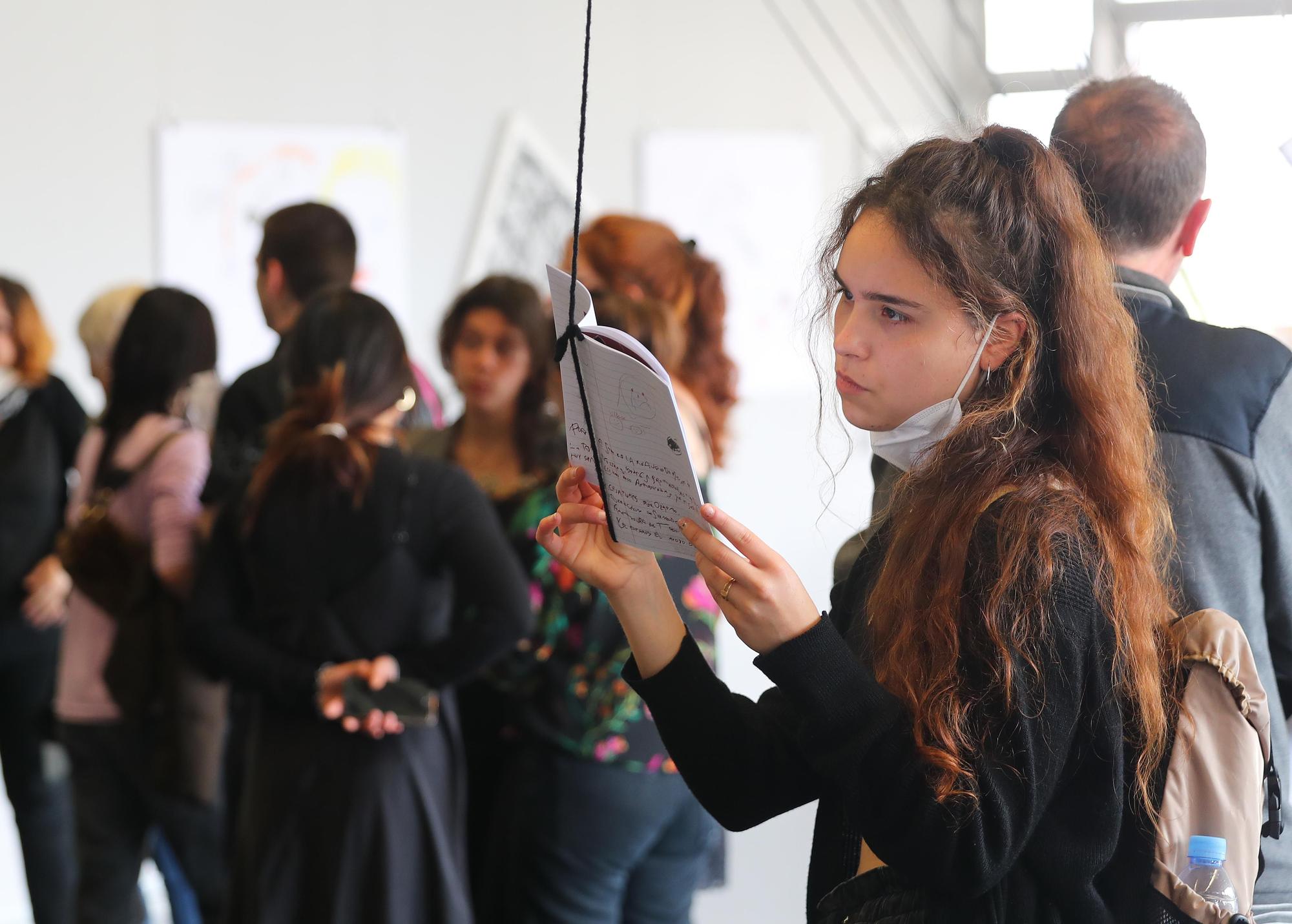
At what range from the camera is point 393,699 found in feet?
6.63

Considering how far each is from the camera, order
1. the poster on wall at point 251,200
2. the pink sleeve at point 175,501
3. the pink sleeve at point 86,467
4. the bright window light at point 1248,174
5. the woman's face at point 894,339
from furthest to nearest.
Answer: the poster on wall at point 251,200, the bright window light at point 1248,174, the pink sleeve at point 86,467, the pink sleeve at point 175,501, the woman's face at point 894,339

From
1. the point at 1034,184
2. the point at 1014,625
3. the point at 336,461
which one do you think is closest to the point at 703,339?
the point at 336,461

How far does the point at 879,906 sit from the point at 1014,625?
29 centimetres

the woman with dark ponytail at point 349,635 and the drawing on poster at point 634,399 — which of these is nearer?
the drawing on poster at point 634,399

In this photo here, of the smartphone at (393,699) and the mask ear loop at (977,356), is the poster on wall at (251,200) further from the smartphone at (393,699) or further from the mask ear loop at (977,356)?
the mask ear loop at (977,356)

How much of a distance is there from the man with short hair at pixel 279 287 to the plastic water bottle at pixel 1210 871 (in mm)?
1935

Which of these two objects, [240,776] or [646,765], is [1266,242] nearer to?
[646,765]

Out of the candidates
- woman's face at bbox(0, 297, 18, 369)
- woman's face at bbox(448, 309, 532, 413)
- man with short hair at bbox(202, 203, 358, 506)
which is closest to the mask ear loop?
woman's face at bbox(448, 309, 532, 413)

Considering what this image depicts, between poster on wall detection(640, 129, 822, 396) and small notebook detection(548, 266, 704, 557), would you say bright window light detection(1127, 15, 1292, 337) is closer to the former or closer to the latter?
small notebook detection(548, 266, 704, 557)

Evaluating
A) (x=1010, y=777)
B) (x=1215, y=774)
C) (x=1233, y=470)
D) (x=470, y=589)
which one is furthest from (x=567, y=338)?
(x=470, y=589)

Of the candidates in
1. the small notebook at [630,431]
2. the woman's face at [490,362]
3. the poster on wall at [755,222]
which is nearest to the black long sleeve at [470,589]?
the woman's face at [490,362]

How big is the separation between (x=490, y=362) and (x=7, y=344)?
4.73 feet

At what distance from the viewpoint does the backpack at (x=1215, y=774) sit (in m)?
1.06

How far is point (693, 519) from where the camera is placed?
102 cm
